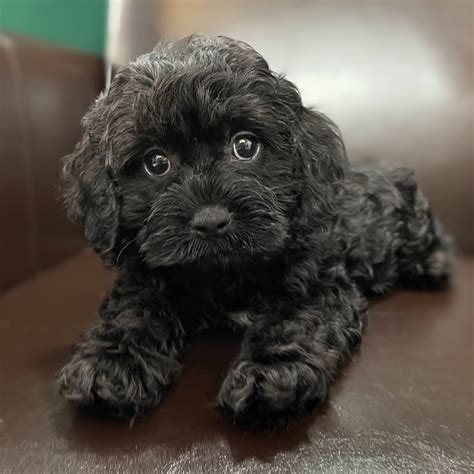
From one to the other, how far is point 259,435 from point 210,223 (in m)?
0.39

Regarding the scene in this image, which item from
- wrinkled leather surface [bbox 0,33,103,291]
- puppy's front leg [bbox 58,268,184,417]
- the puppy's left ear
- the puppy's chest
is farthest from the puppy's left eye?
wrinkled leather surface [bbox 0,33,103,291]

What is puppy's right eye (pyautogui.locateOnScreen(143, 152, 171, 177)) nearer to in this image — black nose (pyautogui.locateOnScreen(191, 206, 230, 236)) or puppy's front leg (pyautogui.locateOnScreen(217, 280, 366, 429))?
black nose (pyautogui.locateOnScreen(191, 206, 230, 236))

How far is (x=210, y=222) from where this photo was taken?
3.94ft

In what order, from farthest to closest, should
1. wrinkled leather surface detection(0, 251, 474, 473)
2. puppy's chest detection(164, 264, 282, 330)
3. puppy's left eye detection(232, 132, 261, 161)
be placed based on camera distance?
puppy's chest detection(164, 264, 282, 330) → puppy's left eye detection(232, 132, 261, 161) → wrinkled leather surface detection(0, 251, 474, 473)

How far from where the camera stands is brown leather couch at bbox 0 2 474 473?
1072 millimetres

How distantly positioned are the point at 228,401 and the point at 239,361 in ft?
0.39

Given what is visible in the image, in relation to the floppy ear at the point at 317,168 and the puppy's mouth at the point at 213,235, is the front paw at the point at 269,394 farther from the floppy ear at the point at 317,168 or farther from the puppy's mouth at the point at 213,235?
the floppy ear at the point at 317,168

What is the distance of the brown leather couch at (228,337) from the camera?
1.07 metres

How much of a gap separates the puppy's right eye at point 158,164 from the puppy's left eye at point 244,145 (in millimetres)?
141

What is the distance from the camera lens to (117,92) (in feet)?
4.48

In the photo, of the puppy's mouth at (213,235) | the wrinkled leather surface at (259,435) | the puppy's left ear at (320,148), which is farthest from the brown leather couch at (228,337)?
the puppy's left ear at (320,148)

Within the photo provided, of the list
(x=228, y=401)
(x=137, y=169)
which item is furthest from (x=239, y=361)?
(x=137, y=169)

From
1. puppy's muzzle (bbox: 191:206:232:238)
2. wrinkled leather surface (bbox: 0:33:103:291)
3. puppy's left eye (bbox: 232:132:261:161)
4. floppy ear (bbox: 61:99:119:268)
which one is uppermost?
puppy's left eye (bbox: 232:132:261:161)

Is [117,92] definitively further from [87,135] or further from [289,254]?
[289,254]
